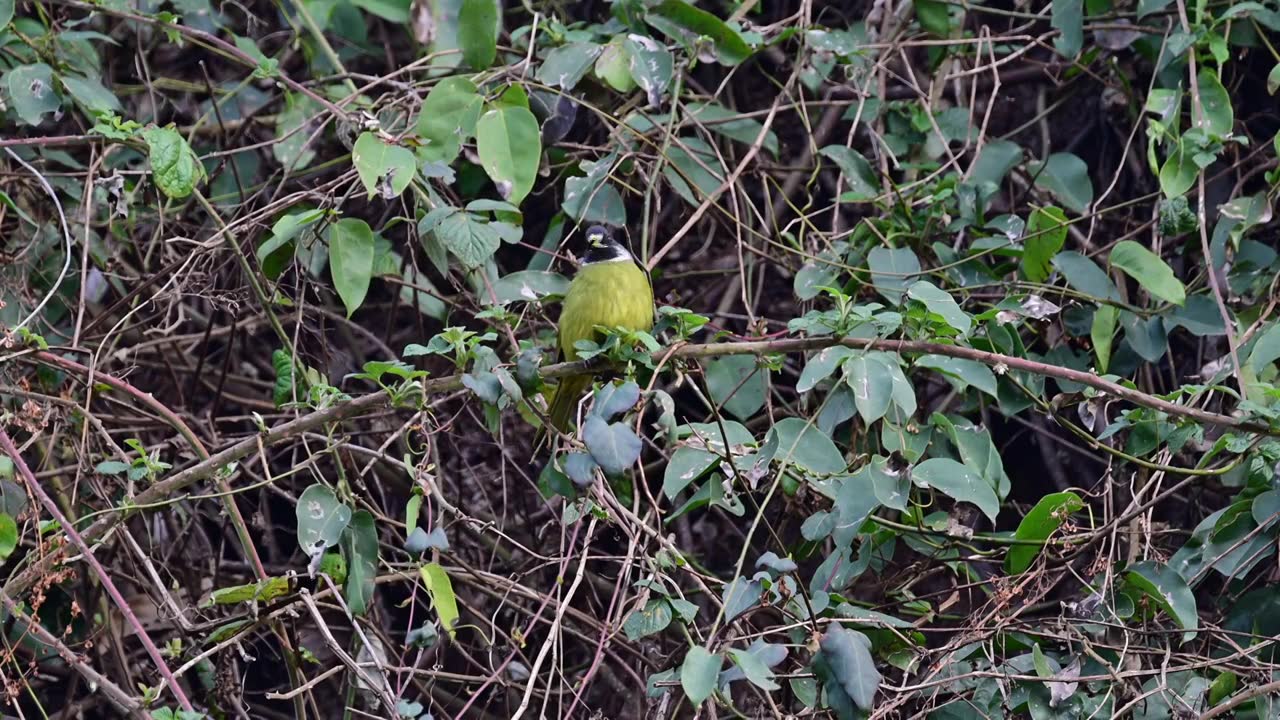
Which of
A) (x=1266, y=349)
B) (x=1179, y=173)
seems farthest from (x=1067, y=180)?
(x=1266, y=349)

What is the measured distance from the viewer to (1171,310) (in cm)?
289

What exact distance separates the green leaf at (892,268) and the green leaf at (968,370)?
315 millimetres

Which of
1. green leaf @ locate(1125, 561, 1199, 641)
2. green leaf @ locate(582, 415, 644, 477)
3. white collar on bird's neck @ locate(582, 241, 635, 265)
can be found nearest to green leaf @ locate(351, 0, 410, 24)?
white collar on bird's neck @ locate(582, 241, 635, 265)

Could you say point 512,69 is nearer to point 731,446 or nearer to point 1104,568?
point 731,446

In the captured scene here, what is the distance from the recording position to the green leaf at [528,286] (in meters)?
2.89

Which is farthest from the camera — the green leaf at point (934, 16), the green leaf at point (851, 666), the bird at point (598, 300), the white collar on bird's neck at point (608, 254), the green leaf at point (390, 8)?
the green leaf at point (390, 8)

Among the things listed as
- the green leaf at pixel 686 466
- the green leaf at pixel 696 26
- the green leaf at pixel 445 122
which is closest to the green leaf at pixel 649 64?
the green leaf at pixel 696 26

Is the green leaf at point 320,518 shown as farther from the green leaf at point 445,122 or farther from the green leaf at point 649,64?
the green leaf at point 649,64

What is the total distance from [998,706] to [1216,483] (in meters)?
0.88

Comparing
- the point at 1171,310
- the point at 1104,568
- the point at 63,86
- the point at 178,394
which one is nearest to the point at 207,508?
the point at 178,394

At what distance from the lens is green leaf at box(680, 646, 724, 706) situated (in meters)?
1.89

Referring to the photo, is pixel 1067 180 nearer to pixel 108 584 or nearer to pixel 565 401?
pixel 565 401

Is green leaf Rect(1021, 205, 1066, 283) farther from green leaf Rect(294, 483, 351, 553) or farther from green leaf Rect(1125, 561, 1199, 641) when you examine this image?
green leaf Rect(294, 483, 351, 553)

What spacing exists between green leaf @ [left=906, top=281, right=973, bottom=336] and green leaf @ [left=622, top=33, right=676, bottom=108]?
883mm
